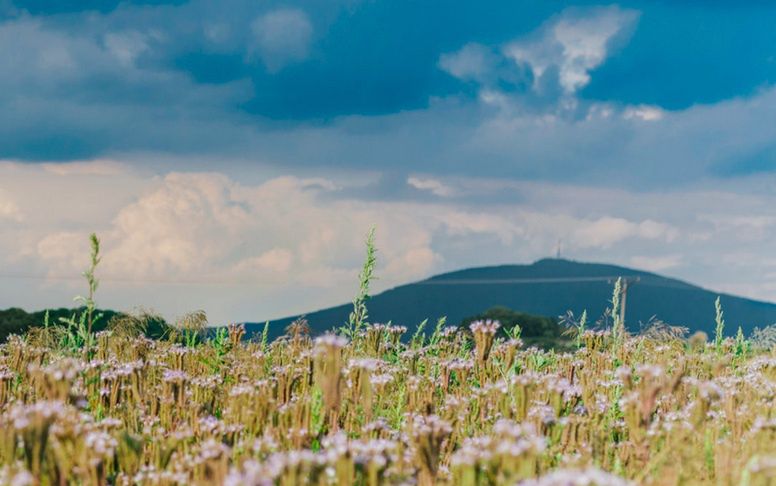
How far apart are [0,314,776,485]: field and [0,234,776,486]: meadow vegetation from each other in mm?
16

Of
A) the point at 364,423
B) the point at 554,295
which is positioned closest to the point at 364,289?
the point at 364,423

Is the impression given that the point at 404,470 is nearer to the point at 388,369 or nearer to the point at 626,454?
the point at 626,454

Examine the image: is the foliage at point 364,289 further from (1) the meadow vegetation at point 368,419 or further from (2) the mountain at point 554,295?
(2) the mountain at point 554,295

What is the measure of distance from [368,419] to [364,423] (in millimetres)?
181

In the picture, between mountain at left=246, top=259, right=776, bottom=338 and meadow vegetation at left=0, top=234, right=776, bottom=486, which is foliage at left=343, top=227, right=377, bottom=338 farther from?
mountain at left=246, top=259, right=776, bottom=338

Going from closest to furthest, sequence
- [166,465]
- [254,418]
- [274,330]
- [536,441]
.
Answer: [536,441]
[166,465]
[254,418]
[274,330]

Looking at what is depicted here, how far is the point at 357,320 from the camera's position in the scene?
9.51 m

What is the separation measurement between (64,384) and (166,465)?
2.86ft

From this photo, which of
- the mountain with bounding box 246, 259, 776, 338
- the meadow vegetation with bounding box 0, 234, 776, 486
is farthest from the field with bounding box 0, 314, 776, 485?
the mountain with bounding box 246, 259, 776, 338

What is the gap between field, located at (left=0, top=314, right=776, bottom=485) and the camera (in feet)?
14.0

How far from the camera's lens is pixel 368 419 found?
5.92 meters

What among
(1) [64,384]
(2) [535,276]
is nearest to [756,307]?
(2) [535,276]

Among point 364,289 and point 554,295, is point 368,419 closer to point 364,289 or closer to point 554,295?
point 364,289

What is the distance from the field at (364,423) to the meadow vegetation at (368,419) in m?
0.02
